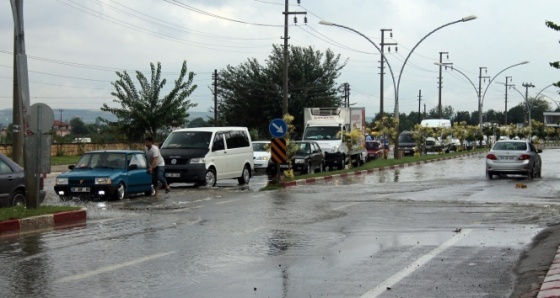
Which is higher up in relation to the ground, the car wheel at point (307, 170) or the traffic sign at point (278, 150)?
the traffic sign at point (278, 150)

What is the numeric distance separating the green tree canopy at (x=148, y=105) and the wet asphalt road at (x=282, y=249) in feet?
92.1

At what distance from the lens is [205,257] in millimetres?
10148

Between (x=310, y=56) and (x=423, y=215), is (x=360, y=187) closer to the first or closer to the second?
A: (x=423, y=215)

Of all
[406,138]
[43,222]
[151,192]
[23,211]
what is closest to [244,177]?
[151,192]

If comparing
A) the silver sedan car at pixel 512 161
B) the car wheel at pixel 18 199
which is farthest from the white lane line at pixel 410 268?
the silver sedan car at pixel 512 161

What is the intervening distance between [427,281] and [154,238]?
5074 mm

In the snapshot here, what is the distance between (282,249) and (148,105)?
3752cm

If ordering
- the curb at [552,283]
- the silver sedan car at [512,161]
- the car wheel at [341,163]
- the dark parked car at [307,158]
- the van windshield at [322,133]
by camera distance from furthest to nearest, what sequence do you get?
the van windshield at [322,133]
the car wheel at [341,163]
the dark parked car at [307,158]
the silver sedan car at [512,161]
the curb at [552,283]

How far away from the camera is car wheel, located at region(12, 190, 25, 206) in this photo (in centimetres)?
1622

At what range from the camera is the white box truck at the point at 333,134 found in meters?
38.8

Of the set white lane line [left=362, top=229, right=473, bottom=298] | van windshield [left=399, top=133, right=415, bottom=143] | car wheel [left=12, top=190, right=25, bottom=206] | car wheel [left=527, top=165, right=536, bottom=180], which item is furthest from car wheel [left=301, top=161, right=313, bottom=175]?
van windshield [left=399, top=133, right=415, bottom=143]

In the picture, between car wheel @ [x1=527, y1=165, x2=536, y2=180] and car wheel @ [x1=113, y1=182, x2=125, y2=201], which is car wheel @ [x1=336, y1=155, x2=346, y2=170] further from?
car wheel @ [x1=113, y1=182, x2=125, y2=201]

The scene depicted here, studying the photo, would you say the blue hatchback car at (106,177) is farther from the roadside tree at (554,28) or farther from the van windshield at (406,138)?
the van windshield at (406,138)

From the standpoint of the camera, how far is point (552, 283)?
25.9 feet
